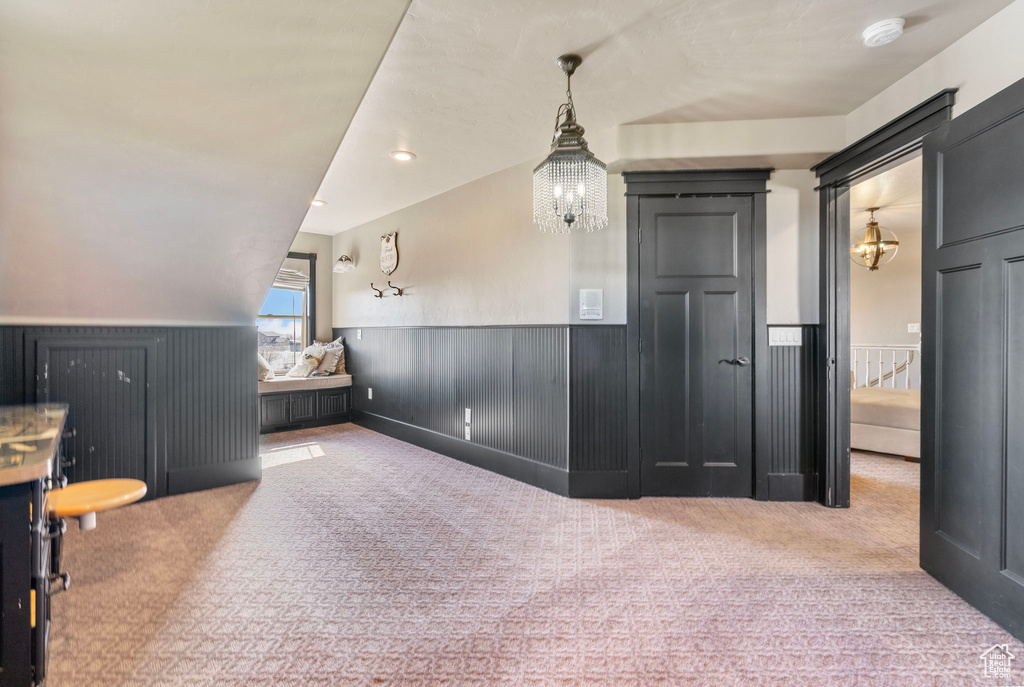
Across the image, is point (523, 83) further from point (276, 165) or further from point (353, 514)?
point (353, 514)

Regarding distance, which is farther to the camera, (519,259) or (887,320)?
(887,320)

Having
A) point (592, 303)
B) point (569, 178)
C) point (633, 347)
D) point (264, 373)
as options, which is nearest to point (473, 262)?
point (592, 303)

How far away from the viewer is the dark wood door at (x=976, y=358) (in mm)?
1736

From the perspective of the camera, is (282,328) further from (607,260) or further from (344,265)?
(607,260)

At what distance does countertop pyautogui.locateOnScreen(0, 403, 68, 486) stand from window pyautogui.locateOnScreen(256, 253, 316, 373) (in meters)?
3.70

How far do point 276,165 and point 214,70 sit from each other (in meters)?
0.51

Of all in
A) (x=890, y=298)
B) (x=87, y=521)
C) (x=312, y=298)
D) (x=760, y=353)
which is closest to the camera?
(x=87, y=521)

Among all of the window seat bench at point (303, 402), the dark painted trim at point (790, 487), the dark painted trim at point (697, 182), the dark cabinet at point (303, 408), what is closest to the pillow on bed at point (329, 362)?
the window seat bench at point (303, 402)

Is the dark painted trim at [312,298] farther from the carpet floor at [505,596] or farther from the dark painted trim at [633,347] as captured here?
the dark painted trim at [633,347]

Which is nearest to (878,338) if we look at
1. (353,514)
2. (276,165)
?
(353,514)

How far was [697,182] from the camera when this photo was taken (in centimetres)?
312

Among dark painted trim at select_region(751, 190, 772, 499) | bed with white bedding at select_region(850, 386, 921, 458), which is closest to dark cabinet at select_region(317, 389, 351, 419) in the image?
dark painted trim at select_region(751, 190, 772, 499)

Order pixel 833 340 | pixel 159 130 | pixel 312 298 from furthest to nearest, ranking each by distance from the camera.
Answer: pixel 312 298 < pixel 833 340 < pixel 159 130

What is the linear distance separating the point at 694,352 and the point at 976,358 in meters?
1.43
